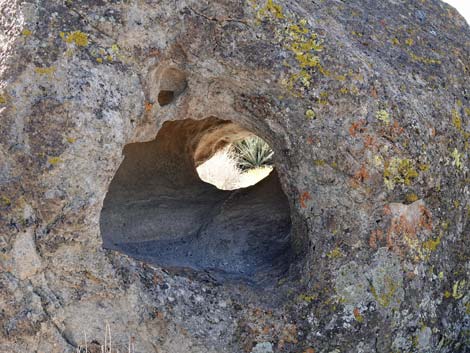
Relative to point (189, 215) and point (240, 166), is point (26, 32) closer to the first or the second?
point (189, 215)

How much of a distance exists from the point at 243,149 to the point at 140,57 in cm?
905

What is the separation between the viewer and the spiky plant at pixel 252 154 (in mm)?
11734

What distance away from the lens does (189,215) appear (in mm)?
4352

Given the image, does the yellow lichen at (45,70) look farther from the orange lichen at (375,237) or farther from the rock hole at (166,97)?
the orange lichen at (375,237)

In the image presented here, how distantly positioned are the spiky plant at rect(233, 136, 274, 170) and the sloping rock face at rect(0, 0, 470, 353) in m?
8.09

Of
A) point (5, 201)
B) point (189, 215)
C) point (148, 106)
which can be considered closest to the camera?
point (5, 201)

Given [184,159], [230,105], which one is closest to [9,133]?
[230,105]

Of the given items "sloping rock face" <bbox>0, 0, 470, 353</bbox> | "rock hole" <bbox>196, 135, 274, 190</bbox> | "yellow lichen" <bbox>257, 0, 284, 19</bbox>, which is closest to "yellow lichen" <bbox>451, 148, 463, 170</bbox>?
"sloping rock face" <bbox>0, 0, 470, 353</bbox>

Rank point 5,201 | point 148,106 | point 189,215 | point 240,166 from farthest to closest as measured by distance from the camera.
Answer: point 240,166 → point 189,215 → point 148,106 → point 5,201

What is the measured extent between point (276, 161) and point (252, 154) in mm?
8691

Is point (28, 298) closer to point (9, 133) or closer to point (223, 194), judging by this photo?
point (9, 133)

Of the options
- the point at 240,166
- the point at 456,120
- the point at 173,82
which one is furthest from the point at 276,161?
the point at 240,166

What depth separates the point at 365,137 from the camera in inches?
122

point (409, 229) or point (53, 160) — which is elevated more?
point (409, 229)
